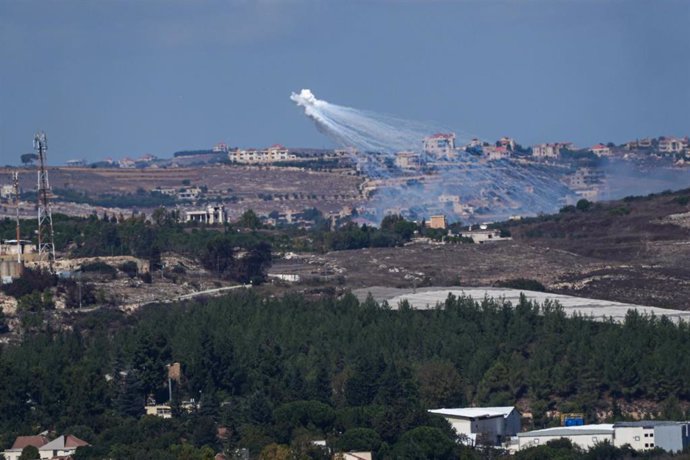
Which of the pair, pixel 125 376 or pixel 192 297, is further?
pixel 192 297

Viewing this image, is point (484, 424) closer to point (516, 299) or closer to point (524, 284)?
point (516, 299)

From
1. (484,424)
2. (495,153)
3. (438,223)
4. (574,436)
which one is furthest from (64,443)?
(495,153)

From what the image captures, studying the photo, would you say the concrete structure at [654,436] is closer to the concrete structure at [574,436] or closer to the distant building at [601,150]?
the concrete structure at [574,436]

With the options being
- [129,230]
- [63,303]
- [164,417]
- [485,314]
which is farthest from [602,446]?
[129,230]

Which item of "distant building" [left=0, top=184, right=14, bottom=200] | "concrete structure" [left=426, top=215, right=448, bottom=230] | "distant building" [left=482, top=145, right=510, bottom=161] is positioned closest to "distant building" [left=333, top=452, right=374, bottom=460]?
"concrete structure" [left=426, top=215, right=448, bottom=230]

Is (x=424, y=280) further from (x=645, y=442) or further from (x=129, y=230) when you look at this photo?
(x=645, y=442)
